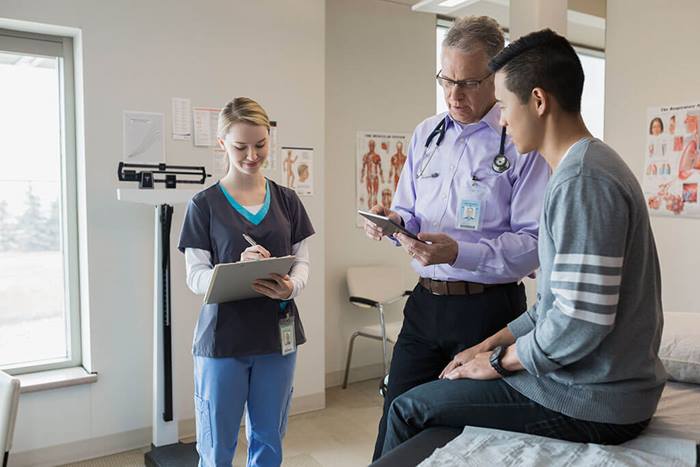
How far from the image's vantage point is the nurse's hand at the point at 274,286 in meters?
2.07

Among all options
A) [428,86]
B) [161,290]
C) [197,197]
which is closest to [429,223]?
[197,197]

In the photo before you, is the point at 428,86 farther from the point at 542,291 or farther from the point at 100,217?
the point at 542,291

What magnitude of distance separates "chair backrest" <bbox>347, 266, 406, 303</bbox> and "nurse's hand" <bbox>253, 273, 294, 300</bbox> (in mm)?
2124

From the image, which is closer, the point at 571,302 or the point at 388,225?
the point at 571,302

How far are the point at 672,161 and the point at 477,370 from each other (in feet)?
8.85

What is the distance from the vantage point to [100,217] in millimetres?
3039

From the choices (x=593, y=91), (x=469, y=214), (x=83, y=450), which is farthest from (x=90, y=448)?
(x=593, y=91)

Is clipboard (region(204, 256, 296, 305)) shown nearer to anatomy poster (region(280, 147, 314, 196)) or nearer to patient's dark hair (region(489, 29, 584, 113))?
patient's dark hair (region(489, 29, 584, 113))

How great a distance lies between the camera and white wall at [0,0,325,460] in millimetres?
2986

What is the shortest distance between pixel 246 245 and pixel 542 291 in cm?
114

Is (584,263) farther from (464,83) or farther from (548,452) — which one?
(464,83)

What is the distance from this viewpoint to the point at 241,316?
2123 millimetres

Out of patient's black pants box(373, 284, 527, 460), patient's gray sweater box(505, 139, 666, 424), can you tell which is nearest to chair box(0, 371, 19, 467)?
patient's black pants box(373, 284, 527, 460)

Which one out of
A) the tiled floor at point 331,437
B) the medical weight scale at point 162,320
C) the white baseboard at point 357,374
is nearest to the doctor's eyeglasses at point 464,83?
the medical weight scale at point 162,320
